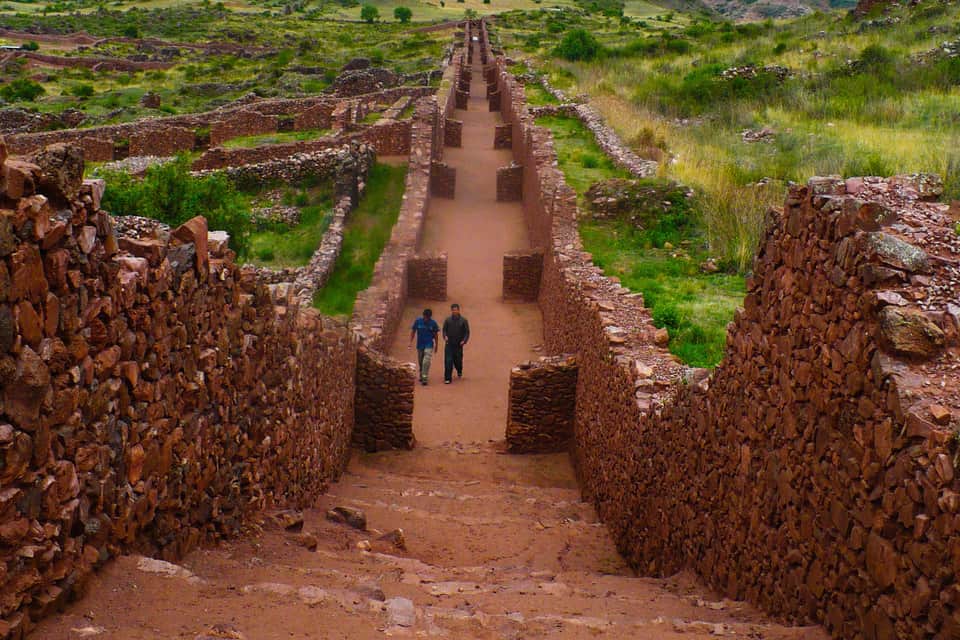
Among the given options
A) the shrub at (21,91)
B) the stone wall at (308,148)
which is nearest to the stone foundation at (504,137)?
the stone wall at (308,148)

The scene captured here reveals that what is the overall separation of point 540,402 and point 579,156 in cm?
1238

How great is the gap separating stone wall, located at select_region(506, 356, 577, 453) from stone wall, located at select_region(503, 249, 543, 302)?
692cm

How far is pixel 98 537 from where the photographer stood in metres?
4.67

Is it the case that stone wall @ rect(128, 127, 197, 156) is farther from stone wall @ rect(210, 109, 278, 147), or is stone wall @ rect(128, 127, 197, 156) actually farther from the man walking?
the man walking

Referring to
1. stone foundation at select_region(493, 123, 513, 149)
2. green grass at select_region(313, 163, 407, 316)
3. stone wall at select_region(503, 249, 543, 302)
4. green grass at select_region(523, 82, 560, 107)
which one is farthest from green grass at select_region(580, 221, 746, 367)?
green grass at select_region(523, 82, 560, 107)

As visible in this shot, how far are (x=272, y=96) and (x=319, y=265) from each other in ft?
99.1

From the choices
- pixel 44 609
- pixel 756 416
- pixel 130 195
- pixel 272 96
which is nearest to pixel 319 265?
pixel 130 195

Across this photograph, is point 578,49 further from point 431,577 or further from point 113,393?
point 113,393

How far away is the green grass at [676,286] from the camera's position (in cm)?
1098

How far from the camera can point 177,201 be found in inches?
796

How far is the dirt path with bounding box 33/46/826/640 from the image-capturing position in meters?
4.70

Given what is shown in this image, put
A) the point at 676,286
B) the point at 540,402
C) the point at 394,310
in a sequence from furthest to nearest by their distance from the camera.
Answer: the point at 394,310 < the point at 540,402 < the point at 676,286

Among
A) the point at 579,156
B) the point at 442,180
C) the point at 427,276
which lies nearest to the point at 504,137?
the point at 442,180

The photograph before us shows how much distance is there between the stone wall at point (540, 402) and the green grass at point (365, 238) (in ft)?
15.1
